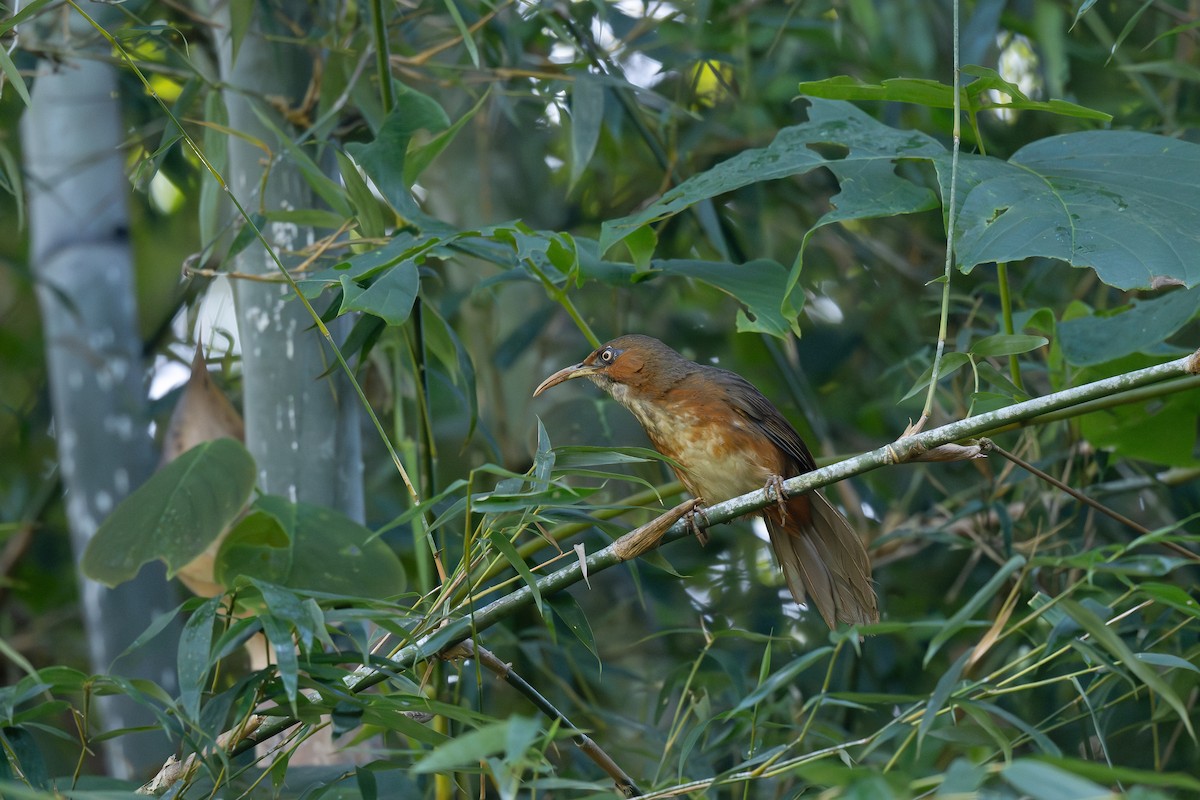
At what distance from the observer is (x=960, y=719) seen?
369 centimetres

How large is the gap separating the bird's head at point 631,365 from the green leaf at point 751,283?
39.0 inches

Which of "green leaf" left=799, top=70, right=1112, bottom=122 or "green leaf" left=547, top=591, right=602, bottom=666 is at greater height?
"green leaf" left=799, top=70, right=1112, bottom=122

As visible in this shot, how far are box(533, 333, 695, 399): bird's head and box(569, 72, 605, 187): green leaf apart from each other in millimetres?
693

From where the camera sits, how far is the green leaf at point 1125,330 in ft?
8.81

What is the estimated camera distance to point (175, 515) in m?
2.64

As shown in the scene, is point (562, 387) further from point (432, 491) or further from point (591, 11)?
point (432, 491)

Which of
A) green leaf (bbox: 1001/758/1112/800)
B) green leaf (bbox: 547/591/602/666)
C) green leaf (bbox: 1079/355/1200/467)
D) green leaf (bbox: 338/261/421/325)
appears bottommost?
green leaf (bbox: 1079/355/1200/467)

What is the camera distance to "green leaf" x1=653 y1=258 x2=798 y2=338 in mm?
A: 2406

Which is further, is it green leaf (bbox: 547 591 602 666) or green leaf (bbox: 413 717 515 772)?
green leaf (bbox: 547 591 602 666)

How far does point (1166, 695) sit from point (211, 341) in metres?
2.78

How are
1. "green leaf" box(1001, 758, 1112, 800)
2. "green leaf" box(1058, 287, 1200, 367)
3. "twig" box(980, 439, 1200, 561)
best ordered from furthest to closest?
"green leaf" box(1058, 287, 1200, 367) < "twig" box(980, 439, 1200, 561) < "green leaf" box(1001, 758, 1112, 800)

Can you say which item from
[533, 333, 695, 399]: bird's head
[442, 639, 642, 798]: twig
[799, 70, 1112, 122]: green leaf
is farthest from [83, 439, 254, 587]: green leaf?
[799, 70, 1112, 122]: green leaf

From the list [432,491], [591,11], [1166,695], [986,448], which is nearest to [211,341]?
[432,491]

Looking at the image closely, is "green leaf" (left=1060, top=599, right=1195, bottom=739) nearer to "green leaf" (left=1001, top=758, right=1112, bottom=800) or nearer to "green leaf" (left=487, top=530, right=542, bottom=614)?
"green leaf" (left=1001, top=758, right=1112, bottom=800)
